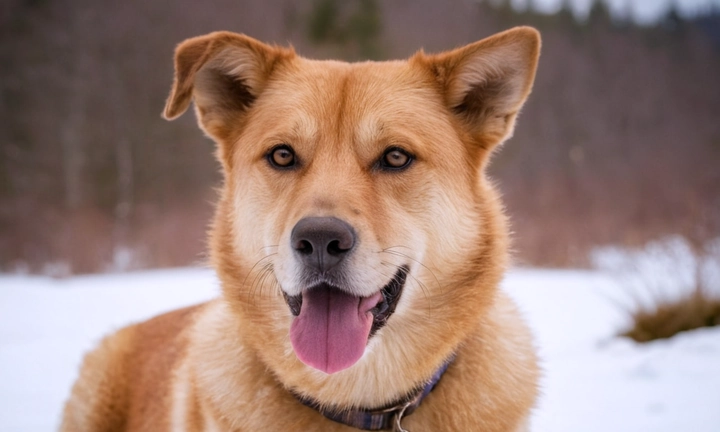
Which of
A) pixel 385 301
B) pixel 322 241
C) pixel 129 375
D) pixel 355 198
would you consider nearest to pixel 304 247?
pixel 322 241

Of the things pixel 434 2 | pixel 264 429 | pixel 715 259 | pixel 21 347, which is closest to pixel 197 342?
pixel 264 429

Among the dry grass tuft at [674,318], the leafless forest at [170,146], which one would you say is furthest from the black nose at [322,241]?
the leafless forest at [170,146]

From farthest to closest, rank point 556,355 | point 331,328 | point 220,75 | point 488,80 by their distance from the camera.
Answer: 1. point 556,355
2. point 220,75
3. point 488,80
4. point 331,328

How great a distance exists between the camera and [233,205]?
2.35m

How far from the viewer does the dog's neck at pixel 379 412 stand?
196 centimetres

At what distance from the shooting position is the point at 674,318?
210 inches

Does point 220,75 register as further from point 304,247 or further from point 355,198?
point 304,247

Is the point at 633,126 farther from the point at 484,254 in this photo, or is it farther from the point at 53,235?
the point at 484,254

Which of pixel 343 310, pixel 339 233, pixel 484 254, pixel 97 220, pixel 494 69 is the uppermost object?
pixel 494 69

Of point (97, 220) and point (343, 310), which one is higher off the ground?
point (343, 310)

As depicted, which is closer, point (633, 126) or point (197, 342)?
point (197, 342)

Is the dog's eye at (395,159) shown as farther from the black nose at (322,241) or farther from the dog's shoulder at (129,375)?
the dog's shoulder at (129,375)

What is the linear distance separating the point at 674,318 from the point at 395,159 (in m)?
4.58

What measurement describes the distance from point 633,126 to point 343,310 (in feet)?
90.0
